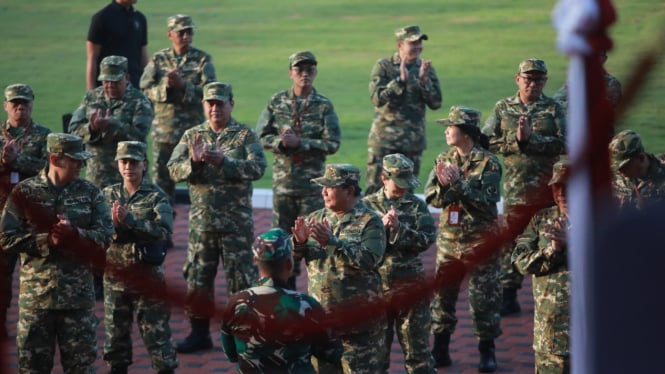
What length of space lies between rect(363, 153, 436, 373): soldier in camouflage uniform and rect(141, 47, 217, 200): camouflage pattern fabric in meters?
3.82

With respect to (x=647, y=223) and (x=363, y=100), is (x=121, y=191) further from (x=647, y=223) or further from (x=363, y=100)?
(x=363, y=100)

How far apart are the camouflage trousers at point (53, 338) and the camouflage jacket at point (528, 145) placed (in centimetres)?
385

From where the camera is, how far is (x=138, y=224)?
323 inches

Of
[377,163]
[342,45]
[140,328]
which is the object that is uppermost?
[342,45]

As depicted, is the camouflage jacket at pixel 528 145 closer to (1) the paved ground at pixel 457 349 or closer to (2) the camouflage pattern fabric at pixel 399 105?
(1) the paved ground at pixel 457 349

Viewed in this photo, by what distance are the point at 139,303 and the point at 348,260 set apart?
1809 mm

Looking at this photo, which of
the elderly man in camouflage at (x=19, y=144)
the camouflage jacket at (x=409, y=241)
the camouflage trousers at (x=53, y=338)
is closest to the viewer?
the camouflage trousers at (x=53, y=338)

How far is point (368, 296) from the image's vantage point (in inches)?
299

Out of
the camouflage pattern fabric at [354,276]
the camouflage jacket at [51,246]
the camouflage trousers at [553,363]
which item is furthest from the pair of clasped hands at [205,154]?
the camouflage trousers at [553,363]

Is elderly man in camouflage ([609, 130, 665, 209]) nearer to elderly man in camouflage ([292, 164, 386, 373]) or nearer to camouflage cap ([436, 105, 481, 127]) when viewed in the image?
camouflage cap ([436, 105, 481, 127])

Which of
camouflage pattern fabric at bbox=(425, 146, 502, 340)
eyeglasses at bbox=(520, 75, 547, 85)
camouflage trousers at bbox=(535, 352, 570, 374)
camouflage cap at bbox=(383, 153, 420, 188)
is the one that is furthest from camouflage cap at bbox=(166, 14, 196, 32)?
camouflage trousers at bbox=(535, 352, 570, 374)

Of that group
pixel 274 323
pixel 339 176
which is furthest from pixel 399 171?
pixel 274 323

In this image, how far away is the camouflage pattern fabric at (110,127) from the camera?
1057 cm

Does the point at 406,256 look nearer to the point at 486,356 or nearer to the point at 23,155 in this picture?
the point at 486,356
